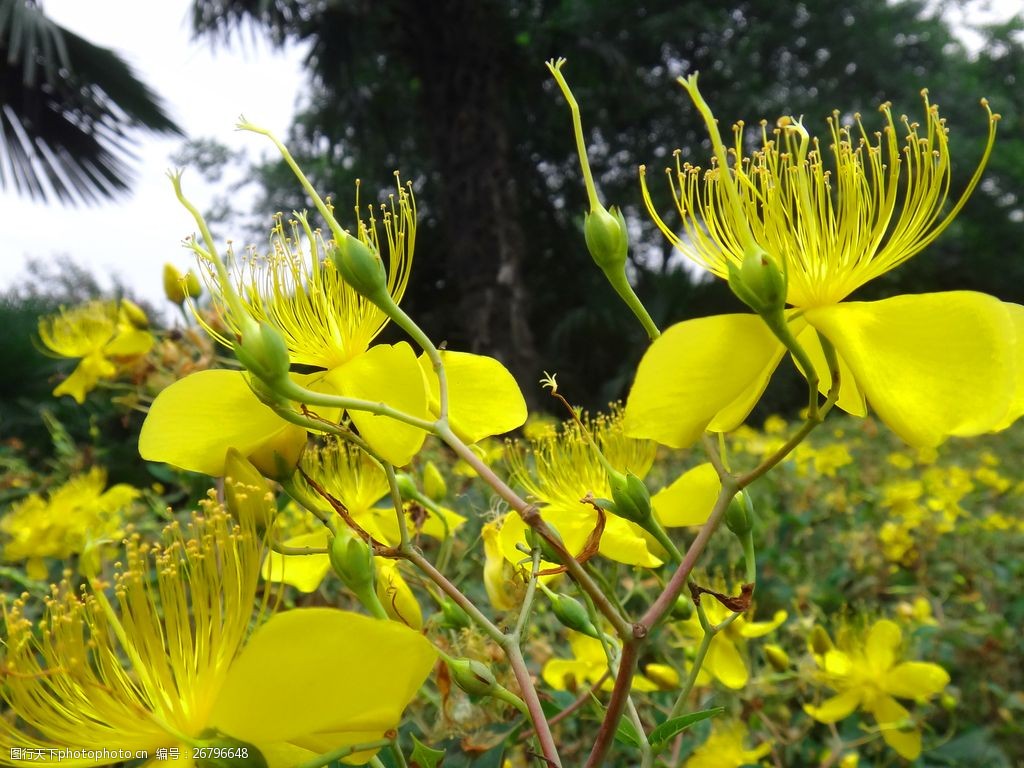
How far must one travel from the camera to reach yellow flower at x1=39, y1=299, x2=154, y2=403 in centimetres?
140

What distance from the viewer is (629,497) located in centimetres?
53

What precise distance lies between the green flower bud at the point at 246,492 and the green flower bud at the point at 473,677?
16 centimetres

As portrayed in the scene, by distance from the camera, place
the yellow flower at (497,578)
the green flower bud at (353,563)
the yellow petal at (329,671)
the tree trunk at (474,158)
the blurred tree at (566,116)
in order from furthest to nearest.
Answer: the blurred tree at (566,116) → the tree trunk at (474,158) → the yellow flower at (497,578) → the green flower bud at (353,563) → the yellow petal at (329,671)

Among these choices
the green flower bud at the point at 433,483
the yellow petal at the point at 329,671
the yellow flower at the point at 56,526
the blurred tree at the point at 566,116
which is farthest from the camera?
the blurred tree at the point at 566,116

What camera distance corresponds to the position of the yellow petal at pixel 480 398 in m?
0.59

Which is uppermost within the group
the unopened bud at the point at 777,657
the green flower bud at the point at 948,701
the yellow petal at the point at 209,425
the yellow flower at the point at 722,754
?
the yellow petal at the point at 209,425

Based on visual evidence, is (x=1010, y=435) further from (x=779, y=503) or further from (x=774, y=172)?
(x=774, y=172)

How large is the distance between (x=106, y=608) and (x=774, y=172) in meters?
0.55

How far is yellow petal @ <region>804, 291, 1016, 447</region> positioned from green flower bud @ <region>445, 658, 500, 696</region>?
1.02ft

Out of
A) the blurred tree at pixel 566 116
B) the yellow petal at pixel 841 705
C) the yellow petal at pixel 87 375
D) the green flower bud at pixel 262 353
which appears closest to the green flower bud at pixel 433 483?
the green flower bud at pixel 262 353

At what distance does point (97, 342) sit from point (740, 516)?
4.48 feet

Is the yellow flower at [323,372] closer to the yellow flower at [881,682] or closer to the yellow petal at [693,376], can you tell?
the yellow petal at [693,376]

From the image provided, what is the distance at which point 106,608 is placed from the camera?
451 mm

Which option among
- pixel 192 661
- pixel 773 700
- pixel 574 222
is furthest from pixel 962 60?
pixel 192 661
